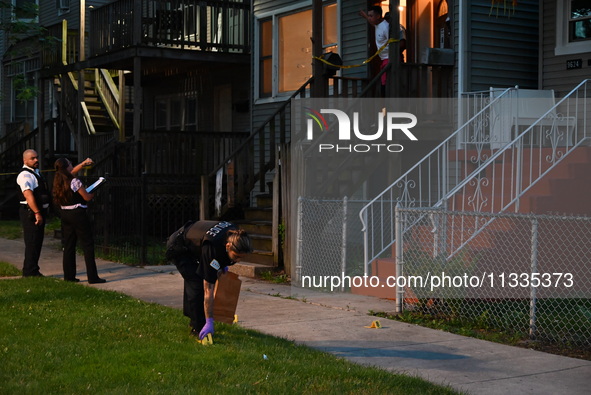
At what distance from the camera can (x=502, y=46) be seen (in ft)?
46.9

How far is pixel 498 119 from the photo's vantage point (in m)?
12.8

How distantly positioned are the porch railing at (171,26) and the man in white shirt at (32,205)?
625cm

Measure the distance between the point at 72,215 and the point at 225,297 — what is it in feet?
16.9

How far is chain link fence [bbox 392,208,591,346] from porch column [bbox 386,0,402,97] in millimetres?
2831

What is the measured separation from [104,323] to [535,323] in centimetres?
425

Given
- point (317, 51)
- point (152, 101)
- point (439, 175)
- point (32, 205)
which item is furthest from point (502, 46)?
point (152, 101)

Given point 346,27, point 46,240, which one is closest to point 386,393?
point 346,27

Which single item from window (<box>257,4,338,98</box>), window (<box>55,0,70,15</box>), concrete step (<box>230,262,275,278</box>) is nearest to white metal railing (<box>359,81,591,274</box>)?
concrete step (<box>230,262,275,278</box>)

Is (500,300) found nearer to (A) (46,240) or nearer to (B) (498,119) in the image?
(B) (498,119)

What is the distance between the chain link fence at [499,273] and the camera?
9.22 metres

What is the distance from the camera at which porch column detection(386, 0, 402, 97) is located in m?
13.4

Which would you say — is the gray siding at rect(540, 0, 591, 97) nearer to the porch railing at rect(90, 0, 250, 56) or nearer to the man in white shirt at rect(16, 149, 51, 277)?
the porch railing at rect(90, 0, 250, 56)

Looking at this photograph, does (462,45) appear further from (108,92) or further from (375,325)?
(108,92)

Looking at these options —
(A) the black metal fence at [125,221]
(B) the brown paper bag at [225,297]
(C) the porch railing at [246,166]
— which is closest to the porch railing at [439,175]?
(C) the porch railing at [246,166]
